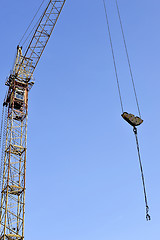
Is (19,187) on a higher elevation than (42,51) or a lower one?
lower

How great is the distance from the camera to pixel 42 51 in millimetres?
44781

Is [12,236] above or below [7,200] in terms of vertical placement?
below

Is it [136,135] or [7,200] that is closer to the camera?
[136,135]

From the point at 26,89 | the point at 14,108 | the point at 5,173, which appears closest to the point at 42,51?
the point at 26,89

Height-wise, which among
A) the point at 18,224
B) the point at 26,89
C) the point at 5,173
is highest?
the point at 26,89

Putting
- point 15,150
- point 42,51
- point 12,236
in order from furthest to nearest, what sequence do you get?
point 42,51
point 15,150
point 12,236

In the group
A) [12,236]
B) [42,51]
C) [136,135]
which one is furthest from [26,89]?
[136,135]

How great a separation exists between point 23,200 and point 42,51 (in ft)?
63.9

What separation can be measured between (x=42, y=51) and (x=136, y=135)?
29.6 meters

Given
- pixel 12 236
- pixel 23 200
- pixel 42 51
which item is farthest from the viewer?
pixel 42 51

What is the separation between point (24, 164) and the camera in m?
38.6

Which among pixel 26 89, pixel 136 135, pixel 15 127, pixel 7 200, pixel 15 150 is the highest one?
pixel 26 89

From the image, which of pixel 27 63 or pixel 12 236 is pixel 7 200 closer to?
pixel 12 236

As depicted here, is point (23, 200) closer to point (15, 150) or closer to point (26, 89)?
point (15, 150)
